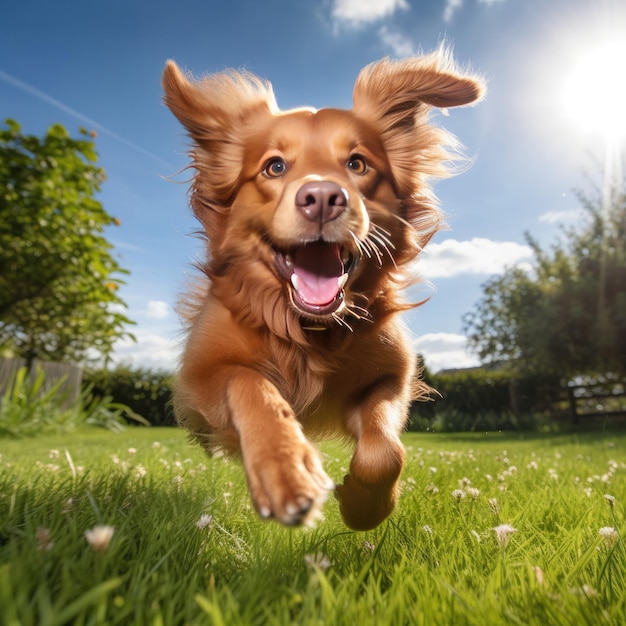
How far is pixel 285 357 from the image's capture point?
9.09ft

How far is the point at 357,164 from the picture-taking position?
2865 mm

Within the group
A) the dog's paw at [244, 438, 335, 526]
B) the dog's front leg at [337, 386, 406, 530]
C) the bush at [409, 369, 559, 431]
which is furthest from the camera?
the bush at [409, 369, 559, 431]

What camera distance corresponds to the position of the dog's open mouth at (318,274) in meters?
2.51

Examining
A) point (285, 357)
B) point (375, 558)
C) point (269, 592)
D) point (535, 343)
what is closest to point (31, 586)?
point (269, 592)

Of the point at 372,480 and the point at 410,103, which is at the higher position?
the point at 410,103

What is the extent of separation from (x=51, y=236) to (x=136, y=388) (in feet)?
22.6

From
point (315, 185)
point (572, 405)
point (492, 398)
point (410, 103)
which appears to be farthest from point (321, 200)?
point (572, 405)

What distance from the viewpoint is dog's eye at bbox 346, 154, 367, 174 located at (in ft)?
9.30

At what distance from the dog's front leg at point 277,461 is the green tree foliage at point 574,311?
58.8 ft

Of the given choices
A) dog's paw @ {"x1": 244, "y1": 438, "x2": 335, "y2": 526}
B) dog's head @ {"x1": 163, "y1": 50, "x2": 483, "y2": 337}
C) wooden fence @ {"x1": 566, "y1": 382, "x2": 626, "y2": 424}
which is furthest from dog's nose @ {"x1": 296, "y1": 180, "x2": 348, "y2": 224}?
wooden fence @ {"x1": 566, "y1": 382, "x2": 626, "y2": 424}

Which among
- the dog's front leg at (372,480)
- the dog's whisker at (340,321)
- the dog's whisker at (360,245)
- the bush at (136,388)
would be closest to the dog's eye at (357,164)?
the dog's whisker at (360,245)

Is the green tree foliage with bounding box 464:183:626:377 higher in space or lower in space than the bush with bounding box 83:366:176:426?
higher

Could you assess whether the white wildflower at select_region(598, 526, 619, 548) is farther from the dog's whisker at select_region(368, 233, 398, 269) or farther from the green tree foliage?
the green tree foliage

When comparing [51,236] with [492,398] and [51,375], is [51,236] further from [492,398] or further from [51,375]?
[492,398]
